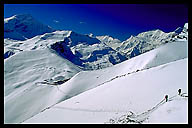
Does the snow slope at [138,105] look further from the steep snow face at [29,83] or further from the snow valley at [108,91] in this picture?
Result: the steep snow face at [29,83]

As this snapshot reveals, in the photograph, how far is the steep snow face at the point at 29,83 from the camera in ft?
159

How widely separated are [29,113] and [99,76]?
72.1 feet

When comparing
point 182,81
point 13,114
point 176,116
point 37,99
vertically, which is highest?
point 182,81

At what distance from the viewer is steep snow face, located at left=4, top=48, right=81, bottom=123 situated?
48.6 meters

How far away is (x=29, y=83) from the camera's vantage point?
7669 cm

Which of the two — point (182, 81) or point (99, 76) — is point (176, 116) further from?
point (99, 76)

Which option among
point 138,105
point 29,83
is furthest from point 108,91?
point 29,83

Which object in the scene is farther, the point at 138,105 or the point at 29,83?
the point at 29,83

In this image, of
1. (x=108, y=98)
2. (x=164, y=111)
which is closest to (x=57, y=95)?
(x=108, y=98)

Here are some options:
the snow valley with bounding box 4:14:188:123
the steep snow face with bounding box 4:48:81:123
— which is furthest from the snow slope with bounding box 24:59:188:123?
the steep snow face with bounding box 4:48:81:123

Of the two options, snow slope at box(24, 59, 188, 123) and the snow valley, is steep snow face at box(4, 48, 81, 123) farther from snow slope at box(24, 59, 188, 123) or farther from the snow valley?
snow slope at box(24, 59, 188, 123)

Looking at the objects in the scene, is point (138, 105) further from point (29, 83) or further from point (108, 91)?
point (29, 83)

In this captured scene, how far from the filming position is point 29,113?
153 ft

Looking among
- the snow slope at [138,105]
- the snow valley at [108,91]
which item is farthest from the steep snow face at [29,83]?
the snow slope at [138,105]
